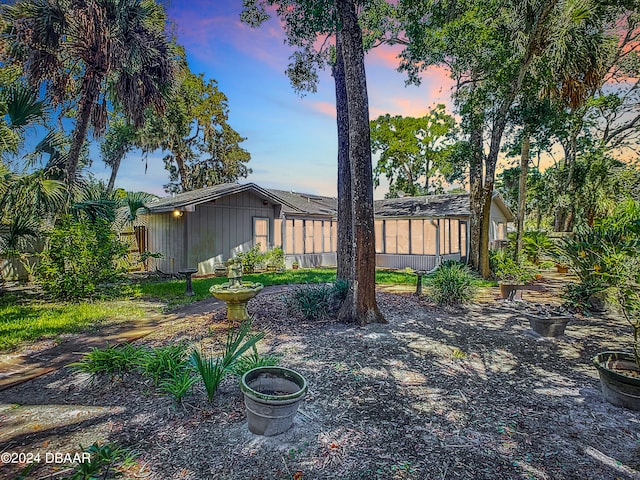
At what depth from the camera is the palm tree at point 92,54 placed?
779 centimetres

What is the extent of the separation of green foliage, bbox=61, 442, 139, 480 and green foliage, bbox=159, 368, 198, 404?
64cm

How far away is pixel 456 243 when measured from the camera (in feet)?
57.4

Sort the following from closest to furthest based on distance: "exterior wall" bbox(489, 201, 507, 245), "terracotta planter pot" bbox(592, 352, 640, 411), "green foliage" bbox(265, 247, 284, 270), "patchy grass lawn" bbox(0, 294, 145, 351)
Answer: "terracotta planter pot" bbox(592, 352, 640, 411) → "patchy grass lawn" bbox(0, 294, 145, 351) → "green foliage" bbox(265, 247, 284, 270) → "exterior wall" bbox(489, 201, 507, 245)

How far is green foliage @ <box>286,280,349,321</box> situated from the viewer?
255 inches

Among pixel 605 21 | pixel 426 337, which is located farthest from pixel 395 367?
pixel 605 21

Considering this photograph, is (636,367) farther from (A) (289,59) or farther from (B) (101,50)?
(B) (101,50)

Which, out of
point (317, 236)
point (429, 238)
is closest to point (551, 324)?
point (429, 238)

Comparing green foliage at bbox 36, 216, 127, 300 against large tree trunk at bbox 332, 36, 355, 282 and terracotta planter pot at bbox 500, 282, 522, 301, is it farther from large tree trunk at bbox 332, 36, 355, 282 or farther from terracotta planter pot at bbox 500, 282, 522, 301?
terracotta planter pot at bbox 500, 282, 522, 301

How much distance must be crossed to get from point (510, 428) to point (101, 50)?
11136 millimetres

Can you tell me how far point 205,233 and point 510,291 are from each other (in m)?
11.0

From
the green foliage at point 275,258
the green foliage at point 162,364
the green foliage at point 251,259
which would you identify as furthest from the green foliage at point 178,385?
the green foliage at point 275,258

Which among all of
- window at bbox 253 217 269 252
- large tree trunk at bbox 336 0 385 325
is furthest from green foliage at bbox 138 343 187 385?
window at bbox 253 217 269 252

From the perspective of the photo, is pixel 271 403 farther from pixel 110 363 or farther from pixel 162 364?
pixel 110 363

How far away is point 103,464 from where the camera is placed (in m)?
2.36
